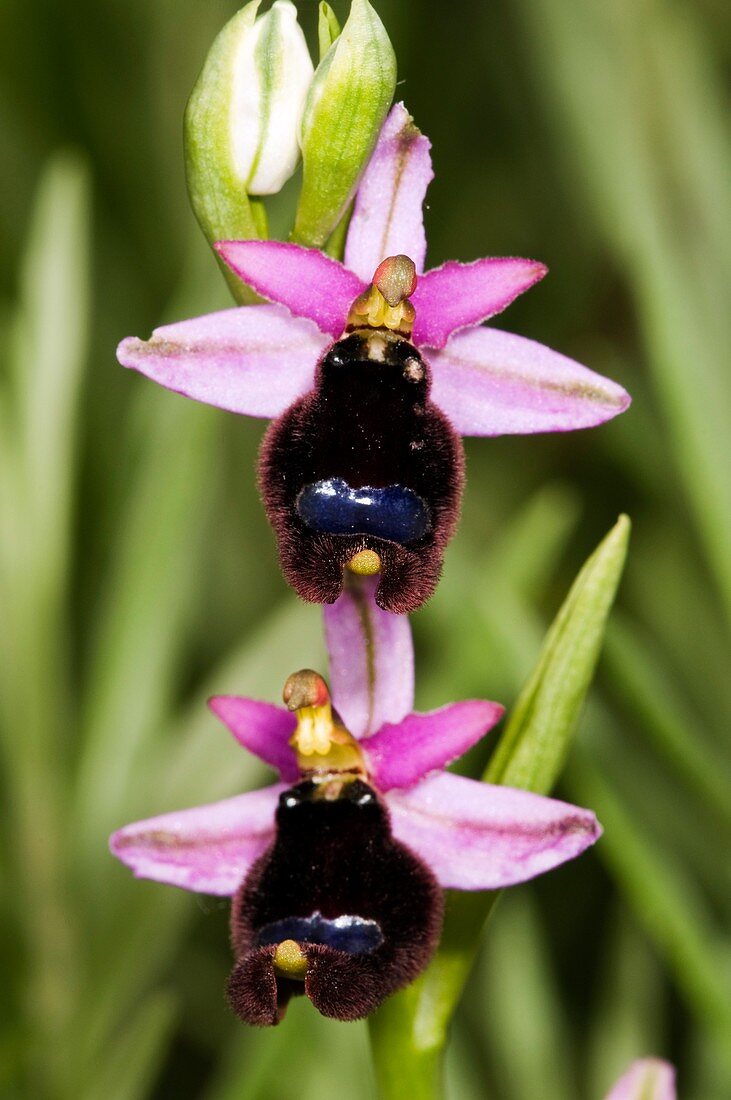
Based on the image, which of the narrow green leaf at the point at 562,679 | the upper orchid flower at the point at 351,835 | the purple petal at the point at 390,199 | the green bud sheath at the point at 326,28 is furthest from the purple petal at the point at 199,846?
the green bud sheath at the point at 326,28

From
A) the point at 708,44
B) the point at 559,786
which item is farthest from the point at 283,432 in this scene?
the point at 708,44

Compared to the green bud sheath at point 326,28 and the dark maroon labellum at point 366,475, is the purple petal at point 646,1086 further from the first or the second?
the green bud sheath at point 326,28

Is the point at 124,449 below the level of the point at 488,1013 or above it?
above

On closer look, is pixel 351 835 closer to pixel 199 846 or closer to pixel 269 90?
pixel 199 846

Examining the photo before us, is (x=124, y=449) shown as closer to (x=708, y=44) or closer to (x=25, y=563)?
(x=25, y=563)

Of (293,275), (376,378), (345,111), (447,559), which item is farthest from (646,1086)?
(447,559)

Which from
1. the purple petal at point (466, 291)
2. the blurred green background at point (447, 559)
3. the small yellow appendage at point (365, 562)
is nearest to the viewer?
the small yellow appendage at point (365, 562)

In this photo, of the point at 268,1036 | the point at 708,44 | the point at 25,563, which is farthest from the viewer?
the point at 708,44

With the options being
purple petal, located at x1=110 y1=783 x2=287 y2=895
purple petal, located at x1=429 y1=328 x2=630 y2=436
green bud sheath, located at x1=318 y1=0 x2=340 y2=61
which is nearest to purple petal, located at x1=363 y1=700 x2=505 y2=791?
purple petal, located at x1=110 y1=783 x2=287 y2=895
